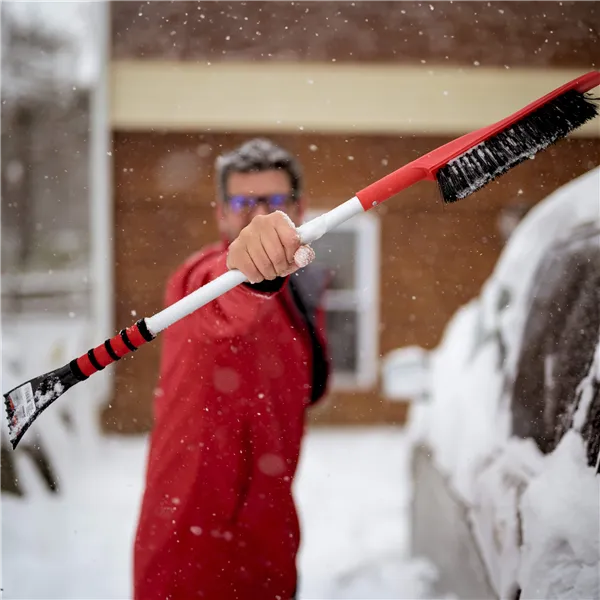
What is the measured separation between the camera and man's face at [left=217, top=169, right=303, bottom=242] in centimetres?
153

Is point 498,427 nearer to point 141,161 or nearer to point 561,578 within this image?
point 561,578

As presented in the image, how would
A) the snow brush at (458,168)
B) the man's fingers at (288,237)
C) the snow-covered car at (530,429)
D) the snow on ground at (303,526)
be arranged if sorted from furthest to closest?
the snow on ground at (303,526) < the snow-covered car at (530,429) < the snow brush at (458,168) < the man's fingers at (288,237)

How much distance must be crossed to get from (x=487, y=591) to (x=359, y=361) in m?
3.69

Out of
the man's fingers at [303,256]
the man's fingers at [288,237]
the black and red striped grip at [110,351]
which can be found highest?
the man's fingers at [288,237]

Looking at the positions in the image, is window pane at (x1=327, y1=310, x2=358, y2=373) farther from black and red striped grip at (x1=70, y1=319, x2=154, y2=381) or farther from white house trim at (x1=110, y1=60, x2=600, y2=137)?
black and red striped grip at (x1=70, y1=319, x2=154, y2=381)

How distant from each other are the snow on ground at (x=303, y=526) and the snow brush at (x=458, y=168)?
0.80 metres

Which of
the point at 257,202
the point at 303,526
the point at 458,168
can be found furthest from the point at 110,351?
the point at 303,526

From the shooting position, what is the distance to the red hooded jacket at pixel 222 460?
1.40m

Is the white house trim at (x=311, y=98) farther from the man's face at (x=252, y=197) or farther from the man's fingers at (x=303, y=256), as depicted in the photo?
the man's fingers at (x=303, y=256)

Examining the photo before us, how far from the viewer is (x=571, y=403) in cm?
146

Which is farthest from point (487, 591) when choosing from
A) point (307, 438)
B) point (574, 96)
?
point (307, 438)

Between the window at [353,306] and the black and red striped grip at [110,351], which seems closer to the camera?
the black and red striped grip at [110,351]

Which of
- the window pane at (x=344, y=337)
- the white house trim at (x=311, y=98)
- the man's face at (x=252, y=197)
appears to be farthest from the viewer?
the window pane at (x=344, y=337)

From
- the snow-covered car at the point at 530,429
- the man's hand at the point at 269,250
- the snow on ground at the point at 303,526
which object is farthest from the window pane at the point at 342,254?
the man's hand at the point at 269,250
